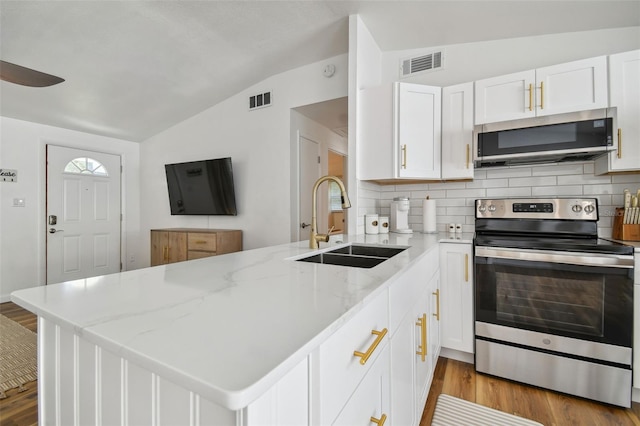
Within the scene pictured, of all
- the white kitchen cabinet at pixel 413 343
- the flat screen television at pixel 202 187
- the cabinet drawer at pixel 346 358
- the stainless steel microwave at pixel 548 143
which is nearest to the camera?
the cabinet drawer at pixel 346 358

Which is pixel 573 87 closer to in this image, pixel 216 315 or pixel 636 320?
pixel 636 320

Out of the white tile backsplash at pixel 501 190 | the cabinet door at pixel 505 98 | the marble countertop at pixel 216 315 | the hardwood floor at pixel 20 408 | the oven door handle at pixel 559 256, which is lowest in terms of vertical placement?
the hardwood floor at pixel 20 408

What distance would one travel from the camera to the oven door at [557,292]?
1.71 metres

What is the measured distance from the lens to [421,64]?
287cm

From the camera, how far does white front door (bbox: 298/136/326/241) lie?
3770 mm

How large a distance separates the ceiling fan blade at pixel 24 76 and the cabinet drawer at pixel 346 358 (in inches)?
89.5

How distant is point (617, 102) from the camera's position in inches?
76.2

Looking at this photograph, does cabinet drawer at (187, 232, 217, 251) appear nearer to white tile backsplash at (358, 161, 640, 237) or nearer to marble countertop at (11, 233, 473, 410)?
white tile backsplash at (358, 161, 640, 237)

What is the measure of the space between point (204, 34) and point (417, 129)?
2.14 metres

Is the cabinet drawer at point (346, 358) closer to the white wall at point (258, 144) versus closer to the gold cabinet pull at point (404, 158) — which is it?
the gold cabinet pull at point (404, 158)

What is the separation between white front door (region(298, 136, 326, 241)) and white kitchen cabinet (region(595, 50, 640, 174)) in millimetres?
2807

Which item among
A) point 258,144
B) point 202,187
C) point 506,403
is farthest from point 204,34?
point 506,403

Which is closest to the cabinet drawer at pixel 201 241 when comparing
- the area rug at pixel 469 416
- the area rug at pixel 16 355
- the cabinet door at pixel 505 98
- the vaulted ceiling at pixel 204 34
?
the area rug at pixel 16 355

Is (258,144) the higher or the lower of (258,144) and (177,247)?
the higher
